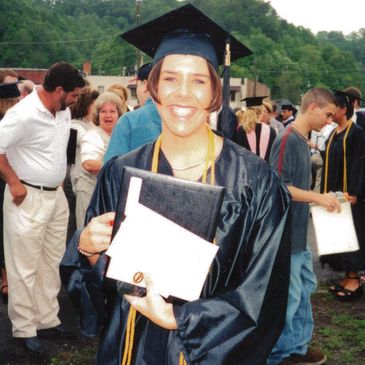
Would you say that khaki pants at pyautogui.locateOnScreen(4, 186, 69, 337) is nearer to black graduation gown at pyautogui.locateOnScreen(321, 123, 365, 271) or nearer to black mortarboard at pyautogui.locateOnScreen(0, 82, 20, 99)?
black mortarboard at pyautogui.locateOnScreen(0, 82, 20, 99)

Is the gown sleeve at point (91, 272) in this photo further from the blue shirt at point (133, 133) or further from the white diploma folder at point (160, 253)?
the blue shirt at point (133, 133)

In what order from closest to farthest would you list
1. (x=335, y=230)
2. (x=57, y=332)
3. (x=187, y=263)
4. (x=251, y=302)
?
(x=187, y=263) → (x=251, y=302) → (x=335, y=230) → (x=57, y=332)

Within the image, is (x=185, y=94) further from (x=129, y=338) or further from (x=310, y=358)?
(x=310, y=358)

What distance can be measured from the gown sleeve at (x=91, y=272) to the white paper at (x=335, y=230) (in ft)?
8.74

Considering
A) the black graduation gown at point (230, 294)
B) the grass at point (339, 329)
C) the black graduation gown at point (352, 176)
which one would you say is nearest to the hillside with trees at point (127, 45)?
the black graduation gown at point (352, 176)

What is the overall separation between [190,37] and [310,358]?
9.92ft

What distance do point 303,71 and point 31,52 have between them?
4414 cm

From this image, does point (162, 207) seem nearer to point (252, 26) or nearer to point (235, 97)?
point (235, 97)

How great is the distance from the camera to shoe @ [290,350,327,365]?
13.4ft

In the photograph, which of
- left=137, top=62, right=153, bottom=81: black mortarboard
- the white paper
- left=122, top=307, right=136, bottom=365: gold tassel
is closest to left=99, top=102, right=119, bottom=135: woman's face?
left=137, top=62, right=153, bottom=81: black mortarboard

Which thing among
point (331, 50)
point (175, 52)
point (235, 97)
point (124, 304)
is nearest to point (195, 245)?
point (124, 304)

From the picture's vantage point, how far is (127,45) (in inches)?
3187

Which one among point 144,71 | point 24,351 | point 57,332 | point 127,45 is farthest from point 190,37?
point 127,45

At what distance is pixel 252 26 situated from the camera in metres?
93.4
